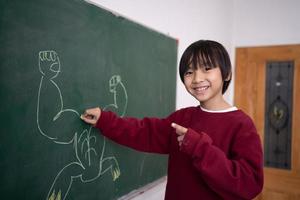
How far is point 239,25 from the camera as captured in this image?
355 centimetres

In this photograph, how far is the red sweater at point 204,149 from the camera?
106 centimetres

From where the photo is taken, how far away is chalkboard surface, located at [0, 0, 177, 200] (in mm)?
1026

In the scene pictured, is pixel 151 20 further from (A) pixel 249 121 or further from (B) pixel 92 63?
(A) pixel 249 121

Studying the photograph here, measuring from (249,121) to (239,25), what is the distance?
2.64 metres

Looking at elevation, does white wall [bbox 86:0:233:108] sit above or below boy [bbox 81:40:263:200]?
above

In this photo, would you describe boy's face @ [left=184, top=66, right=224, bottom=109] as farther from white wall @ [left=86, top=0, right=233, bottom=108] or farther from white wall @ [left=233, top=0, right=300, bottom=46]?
white wall @ [left=233, top=0, right=300, bottom=46]

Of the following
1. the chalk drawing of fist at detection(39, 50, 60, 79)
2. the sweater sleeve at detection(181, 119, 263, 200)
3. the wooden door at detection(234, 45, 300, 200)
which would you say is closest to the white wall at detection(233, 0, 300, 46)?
the wooden door at detection(234, 45, 300, 200)

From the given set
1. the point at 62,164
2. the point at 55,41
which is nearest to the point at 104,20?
the point at 55,41

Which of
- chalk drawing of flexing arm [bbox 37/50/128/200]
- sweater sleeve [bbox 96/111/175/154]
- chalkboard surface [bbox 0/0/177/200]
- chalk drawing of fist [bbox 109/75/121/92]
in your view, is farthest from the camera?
chalk drawing of fist [bbox 109/75/121/92]

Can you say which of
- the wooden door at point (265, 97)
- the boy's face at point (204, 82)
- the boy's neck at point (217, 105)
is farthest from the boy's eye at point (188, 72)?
the wooden door at point (265, 97)

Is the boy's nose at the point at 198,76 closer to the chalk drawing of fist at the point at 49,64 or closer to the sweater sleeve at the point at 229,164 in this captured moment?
the sweater sleeve at the point at 229,164

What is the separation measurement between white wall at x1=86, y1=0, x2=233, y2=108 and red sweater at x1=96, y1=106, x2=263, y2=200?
69 centimetres

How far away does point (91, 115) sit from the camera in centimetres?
136

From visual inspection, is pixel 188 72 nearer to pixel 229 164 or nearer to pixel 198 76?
pixel 198 76
